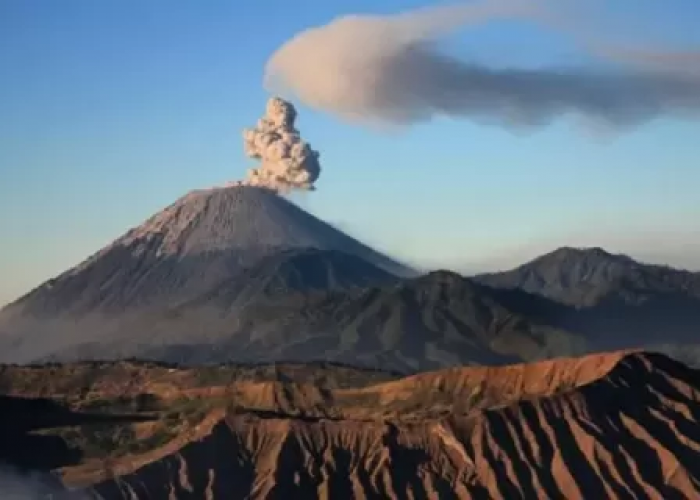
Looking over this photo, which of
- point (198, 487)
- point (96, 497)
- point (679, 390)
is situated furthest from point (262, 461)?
point (679, 390)

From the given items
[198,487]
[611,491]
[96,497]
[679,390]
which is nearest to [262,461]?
[198,487]

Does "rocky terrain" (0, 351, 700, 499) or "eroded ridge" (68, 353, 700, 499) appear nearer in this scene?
"eroded ridge" (68, 353, 700, 499)

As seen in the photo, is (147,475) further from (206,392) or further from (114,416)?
(206,392)

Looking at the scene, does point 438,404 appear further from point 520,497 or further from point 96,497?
point 96,497

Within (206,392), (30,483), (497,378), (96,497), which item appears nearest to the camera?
(96,497)

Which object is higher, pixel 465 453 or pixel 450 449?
pixel 450 449

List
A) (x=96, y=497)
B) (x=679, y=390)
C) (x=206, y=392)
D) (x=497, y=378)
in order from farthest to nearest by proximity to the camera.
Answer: (x=206, y=392) < (x=497, y=378) < (x=679, y=390) < (x=96, y=497)

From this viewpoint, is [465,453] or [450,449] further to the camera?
[450,449]

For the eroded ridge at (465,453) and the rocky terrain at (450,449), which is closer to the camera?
the eroded ridge at (465,453)

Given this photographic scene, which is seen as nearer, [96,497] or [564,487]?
[96,497]
